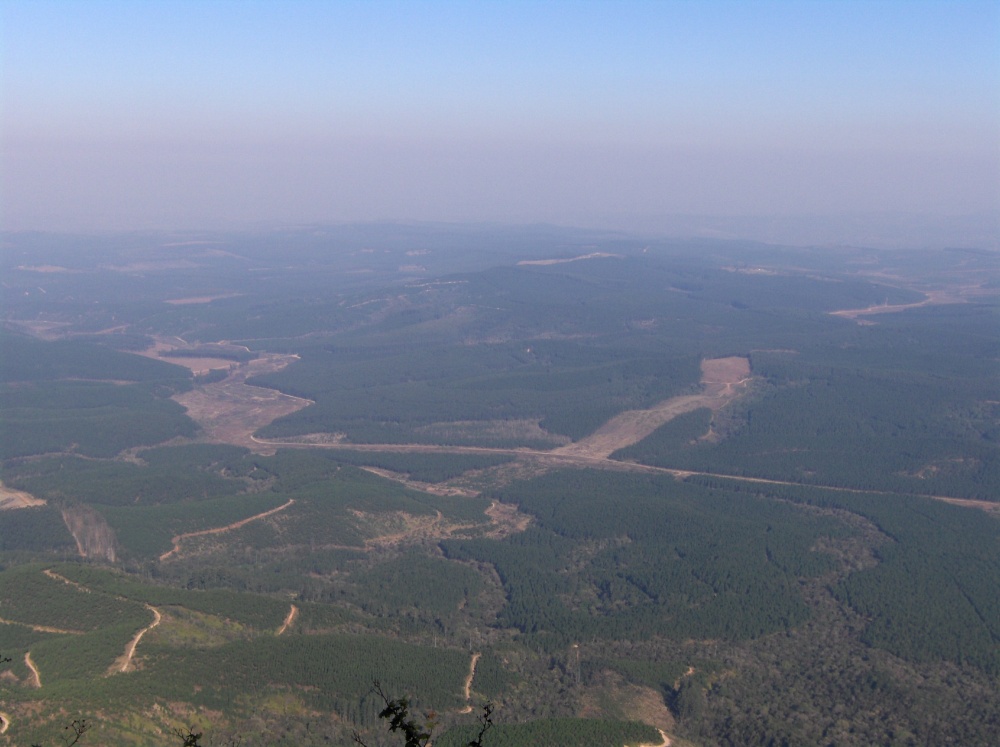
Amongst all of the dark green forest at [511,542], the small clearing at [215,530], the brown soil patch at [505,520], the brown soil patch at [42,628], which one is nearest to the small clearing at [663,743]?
the dark green forest at [511,542]

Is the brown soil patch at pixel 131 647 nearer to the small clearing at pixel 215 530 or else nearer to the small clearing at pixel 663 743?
the small clearing at pixel 215 530

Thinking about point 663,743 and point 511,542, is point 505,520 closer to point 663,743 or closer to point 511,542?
point 511,542

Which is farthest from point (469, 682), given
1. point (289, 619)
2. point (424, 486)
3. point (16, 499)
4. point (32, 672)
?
point (16, 499)

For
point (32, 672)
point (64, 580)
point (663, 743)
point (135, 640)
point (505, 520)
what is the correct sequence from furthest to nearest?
point (505, 520)
point (64, 580)
point (135, 640)
point (32, 672)
point (663, 743)

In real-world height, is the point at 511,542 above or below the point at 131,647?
below

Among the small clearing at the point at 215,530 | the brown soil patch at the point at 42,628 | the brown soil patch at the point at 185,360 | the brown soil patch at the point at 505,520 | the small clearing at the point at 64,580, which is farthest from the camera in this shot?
the brown soil patch at the point at 185,360

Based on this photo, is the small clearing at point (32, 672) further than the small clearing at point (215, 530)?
No

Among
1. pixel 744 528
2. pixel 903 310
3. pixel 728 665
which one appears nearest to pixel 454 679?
pixel 728 665
